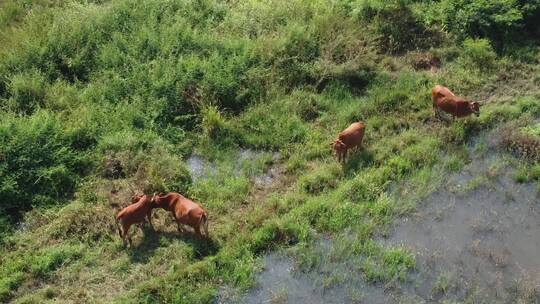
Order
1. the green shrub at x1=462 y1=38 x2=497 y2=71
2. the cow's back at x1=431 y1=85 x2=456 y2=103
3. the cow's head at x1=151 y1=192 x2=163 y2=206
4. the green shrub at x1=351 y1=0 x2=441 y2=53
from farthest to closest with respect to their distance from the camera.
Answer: the green shrub at x1=351 y1=0 x2=441 y2=53 < the green shrub at x1=462 y1=38 x2=497 y2=71 < the cow's back at x1=431 y1=85 x2=456 y2=103 < the cow's head at x1=151 y1=192 x2=163 y2=206

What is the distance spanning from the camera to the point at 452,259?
355 inches

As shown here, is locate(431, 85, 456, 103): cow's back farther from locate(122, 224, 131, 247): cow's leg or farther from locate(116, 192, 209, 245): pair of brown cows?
locate(122, 224, 131, 247): cow's leg

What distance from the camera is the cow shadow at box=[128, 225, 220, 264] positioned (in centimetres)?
904

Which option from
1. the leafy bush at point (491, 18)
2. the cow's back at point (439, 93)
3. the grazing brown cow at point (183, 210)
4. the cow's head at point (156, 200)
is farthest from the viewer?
the leafy bush at point (491, 18)

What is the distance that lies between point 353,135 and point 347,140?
157mm

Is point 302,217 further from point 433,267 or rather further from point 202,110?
point 202,110

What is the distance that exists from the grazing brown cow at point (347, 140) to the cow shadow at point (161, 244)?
9.24ft

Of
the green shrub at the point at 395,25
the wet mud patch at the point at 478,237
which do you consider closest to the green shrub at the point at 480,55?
the green shrub at the point at 395,25

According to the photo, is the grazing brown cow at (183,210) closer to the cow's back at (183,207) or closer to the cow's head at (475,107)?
the cow's back at (183,207)

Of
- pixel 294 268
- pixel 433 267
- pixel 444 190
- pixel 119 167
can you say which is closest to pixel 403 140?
pixel 444 190

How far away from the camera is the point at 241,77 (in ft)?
40.6

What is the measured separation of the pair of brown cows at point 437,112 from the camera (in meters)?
10.4

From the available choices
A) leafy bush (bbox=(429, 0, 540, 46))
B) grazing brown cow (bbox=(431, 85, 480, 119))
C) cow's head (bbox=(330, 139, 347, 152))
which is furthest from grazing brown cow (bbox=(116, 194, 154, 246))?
leafy bush (bbox=(429, 0, 540, 46))

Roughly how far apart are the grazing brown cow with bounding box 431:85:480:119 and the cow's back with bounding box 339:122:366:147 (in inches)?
69.9
